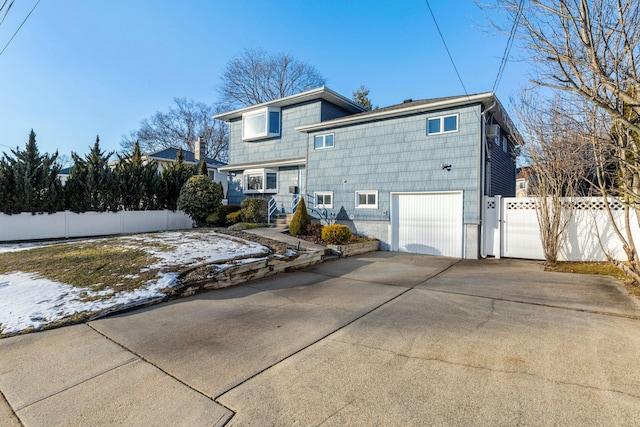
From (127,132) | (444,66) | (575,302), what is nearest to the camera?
(575,302)

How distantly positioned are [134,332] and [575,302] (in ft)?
20.6

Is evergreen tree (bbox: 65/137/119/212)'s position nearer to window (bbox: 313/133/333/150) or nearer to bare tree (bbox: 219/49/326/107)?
window (bbox: 313/133/333/150)

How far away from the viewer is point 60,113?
647 inches

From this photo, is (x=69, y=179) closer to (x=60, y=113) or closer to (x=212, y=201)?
(x=212, y=201)

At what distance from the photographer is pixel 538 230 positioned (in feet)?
29.5

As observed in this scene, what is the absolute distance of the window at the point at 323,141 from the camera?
507 inches

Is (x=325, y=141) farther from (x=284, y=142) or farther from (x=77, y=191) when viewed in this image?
(x=77, y=191)

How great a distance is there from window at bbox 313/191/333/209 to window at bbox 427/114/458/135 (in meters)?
4.47

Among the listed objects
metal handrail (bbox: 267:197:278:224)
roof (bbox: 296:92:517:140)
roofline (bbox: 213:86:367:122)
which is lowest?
metal handrail (bbox: 267:197:278:224)

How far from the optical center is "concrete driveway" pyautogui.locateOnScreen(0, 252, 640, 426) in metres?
2.24

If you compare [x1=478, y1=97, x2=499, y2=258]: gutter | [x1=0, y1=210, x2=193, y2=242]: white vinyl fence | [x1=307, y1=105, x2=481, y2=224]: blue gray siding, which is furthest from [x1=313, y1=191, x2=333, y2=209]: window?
[x1=0, y1=210, x2=193, y2=242]: white vinyl fence

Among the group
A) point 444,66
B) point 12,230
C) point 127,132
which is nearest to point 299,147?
point 444,66

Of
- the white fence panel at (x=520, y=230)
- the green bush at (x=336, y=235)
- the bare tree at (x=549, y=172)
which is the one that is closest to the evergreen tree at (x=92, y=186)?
the green bush at (x=336, y=235)

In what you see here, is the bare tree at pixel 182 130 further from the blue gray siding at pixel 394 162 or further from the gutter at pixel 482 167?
the gutter at pixel 482 167
